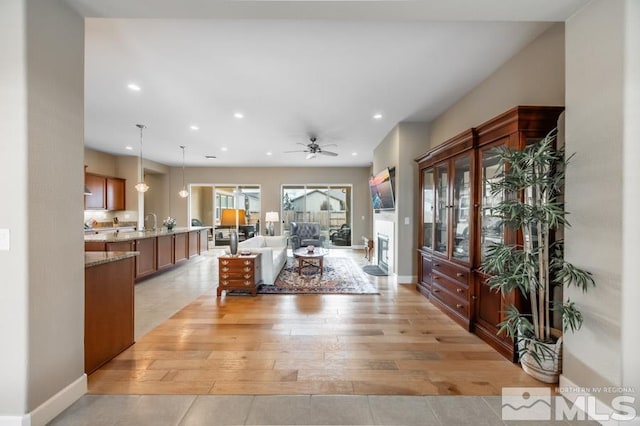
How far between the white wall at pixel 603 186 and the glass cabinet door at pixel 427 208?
7.27 feet

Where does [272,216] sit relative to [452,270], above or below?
above

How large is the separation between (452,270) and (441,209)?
873 millimetres

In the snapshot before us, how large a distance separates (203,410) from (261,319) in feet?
4.89

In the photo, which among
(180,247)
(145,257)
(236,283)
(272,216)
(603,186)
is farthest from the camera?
(272,216)

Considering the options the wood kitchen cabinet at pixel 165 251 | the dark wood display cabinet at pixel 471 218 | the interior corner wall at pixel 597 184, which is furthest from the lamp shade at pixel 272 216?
the interior corner wall at pixel 597 184

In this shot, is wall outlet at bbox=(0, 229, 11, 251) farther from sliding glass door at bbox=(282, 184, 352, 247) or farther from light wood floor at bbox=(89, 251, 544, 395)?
sliding glass door at bbox=(282, 184, 352, 247)

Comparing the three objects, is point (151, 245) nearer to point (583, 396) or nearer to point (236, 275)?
point (236, 275)

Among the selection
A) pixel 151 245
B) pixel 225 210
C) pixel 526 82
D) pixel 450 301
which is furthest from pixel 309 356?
pixel 225 210

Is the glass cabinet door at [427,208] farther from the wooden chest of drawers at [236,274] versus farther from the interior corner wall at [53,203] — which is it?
the interior corner wall at [53,203]

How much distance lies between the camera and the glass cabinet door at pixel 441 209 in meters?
3.64

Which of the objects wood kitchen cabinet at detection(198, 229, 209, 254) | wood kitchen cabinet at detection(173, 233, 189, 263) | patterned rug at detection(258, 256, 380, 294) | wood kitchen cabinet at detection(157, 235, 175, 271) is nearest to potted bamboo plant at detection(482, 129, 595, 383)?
patterned rug at detection(258, 256, 380, 294)

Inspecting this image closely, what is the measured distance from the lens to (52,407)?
171 centimetres

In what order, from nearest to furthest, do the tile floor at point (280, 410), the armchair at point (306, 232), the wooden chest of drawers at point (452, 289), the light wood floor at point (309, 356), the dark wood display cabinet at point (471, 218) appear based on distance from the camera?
the tile floor at point (280, 410), the light wood floor at point (309, 356), the dark wood display cabinet at point (471, 218), the wooden chest of drawers at point (452, 289), the armchair at point (306, 232)
